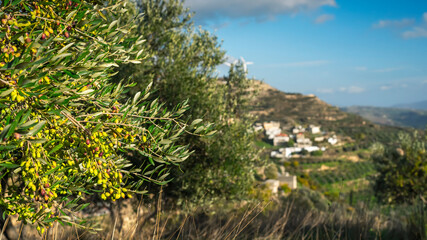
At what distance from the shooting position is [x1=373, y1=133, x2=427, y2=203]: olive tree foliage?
2330 centimetres

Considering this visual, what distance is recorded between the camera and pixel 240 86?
15867 millimetres

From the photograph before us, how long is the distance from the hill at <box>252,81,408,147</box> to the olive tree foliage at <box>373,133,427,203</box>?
225ft

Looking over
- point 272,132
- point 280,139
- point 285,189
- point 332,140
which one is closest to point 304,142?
point 280,139

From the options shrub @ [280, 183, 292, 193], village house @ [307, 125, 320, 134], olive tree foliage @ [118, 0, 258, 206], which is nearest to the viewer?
olive tree foliage @ [118, 0, 258, 206]

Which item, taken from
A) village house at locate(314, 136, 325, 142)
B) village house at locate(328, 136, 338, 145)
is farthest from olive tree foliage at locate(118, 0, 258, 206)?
village house at locate(314, 136, 325, 142)

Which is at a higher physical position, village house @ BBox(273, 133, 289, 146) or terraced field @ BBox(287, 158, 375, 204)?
village house @ BBox(273, 133, 289, 146)

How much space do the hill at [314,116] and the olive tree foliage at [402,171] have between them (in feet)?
225

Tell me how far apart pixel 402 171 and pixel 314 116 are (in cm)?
9492

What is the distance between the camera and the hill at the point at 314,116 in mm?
101625

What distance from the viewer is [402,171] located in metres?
24.2

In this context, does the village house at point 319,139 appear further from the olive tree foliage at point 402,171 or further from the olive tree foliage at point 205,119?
the olive tree foliage at point 205,119

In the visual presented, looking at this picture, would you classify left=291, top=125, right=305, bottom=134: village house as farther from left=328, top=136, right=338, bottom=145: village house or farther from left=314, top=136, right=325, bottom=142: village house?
left=328, top=136, right=338, bottom=145: village house

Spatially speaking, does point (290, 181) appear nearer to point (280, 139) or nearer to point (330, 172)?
point (330, 172)

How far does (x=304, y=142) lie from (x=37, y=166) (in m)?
103
